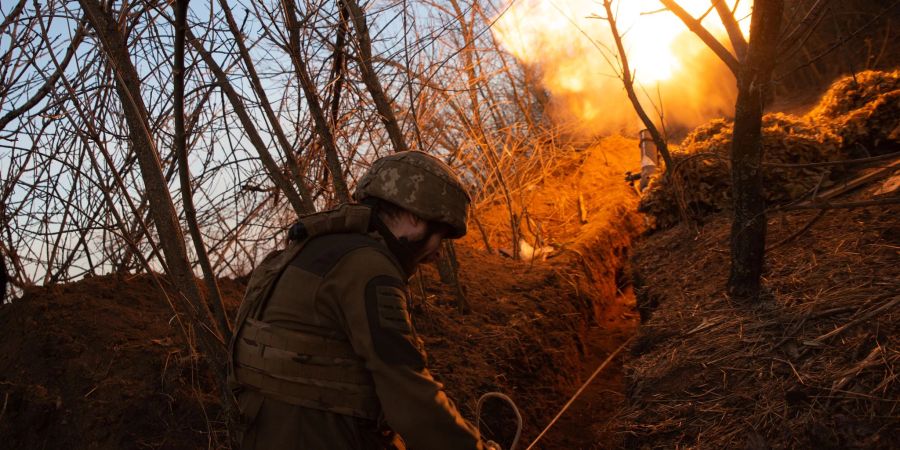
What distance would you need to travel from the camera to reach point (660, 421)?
3607 millimetres

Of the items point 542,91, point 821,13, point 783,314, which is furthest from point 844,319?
point 542,91

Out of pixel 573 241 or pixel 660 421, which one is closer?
pixel 660 421

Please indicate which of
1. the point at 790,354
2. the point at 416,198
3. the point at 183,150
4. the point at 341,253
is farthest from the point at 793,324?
the point at 183,150

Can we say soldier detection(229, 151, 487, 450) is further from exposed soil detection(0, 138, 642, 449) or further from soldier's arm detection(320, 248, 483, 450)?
exposed soil detection(0, 138, 642, 449)

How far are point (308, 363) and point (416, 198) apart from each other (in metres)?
0.72

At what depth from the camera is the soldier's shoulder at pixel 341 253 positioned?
2.13 metres

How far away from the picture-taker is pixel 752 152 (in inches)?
151

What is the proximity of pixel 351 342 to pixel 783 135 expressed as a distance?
19.0ft

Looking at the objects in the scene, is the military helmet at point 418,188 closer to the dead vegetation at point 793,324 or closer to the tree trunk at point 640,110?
the dead vegetation at point 793,324

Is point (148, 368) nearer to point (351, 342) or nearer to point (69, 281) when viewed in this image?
point (69, 281)

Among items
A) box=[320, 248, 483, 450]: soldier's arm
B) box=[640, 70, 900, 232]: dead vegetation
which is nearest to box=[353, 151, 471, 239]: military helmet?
box=[320, 248, 483, 450]: soldier's arm

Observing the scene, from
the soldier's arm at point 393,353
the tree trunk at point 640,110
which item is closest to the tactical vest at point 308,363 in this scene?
the soldier's arm at point 393,353

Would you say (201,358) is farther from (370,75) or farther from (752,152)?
(752,152)

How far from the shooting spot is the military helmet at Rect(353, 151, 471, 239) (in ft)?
7.82
